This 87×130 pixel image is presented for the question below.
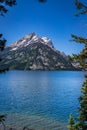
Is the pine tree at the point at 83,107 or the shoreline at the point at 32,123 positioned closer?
the pine tree at the point at 83,107

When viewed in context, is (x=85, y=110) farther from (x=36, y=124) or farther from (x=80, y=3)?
(x=36, y=124)

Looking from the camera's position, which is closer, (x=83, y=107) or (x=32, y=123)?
(x=83, y=107)

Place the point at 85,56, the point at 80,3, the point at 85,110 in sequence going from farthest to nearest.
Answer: the point at 85,110 < the point at 85,56 < the point at 80,3

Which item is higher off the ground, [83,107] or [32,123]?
[83,107]

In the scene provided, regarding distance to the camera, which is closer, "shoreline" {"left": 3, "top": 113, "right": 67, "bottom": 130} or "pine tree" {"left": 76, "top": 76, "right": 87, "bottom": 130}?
"pine tree" {"left": 76, "top": 76, "right": 87, "bottom": 130}

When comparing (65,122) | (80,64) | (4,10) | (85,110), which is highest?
(4,10)

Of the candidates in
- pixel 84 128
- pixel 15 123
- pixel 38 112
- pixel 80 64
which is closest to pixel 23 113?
pixel 38 112

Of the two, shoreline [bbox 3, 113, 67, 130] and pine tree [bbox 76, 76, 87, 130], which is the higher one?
pine tree [bbox 76, 76, 87, 130]

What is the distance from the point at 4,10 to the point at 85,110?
13.1 m

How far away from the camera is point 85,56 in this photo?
17.4 meters

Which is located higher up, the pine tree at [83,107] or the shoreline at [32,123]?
the pine tree at [83,107]

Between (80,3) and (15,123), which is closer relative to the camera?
(80,3)

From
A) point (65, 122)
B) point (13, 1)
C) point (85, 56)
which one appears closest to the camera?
point (13, 1)

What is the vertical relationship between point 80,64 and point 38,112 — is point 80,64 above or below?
above
